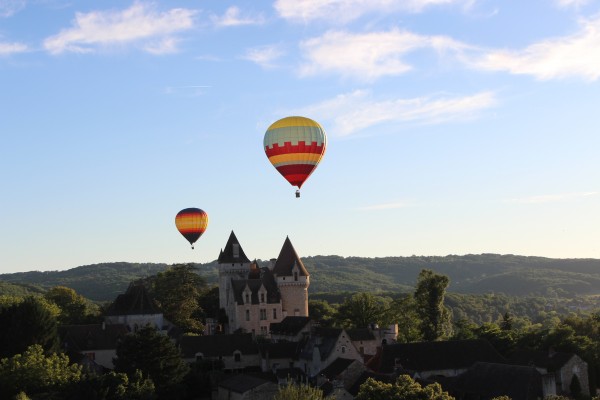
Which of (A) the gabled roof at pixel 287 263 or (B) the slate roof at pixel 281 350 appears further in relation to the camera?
(A) the gabled roof at pixel 287 263

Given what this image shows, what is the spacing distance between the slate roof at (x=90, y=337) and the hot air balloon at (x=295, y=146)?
21618 mm

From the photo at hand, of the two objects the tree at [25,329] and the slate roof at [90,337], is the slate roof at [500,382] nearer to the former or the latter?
the tree at [25,329]

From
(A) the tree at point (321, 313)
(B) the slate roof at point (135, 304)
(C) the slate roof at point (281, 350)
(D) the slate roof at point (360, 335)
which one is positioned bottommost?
(C) the slate roof at point (281, 350)

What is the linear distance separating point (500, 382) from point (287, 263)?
118ft

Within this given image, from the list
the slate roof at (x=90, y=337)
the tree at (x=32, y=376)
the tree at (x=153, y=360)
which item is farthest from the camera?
the slate roof at (x=90, y=337)

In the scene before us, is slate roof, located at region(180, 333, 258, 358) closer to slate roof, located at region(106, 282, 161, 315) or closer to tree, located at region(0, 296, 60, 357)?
slate roof, located at region(106, 282, 161, 315)

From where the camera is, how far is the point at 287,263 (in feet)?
269

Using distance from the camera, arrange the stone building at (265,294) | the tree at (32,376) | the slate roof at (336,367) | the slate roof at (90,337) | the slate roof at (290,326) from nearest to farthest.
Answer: the tree at (32,376) < the slate roof at (336,367) < the slate roof at (90,337) < the slate roof at (290,326) < the stone building at (265,294)

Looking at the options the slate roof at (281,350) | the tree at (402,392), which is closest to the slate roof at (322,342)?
the slate roof at (281,350)

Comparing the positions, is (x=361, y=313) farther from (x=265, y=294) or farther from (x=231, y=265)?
(x=231, y=265)

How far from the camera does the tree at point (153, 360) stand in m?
53.2

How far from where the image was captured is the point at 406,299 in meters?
85.9

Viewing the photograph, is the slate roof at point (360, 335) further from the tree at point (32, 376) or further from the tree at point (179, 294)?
the tree at point (32, 376)

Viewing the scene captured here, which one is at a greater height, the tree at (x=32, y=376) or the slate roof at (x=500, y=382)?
the tree at (x=32, y=376)
